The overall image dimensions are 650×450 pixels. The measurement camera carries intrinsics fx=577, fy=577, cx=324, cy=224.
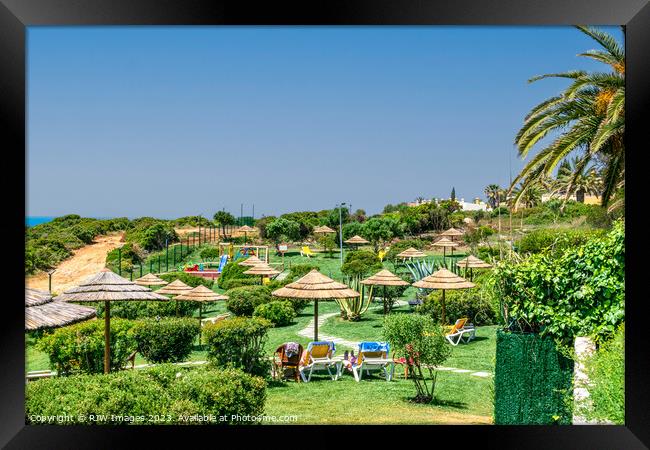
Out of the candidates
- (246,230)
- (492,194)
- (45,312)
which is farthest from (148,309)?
(492,194)

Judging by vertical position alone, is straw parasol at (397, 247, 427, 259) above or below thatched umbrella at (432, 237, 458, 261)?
below

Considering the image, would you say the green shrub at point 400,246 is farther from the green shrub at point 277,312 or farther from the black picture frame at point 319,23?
the black picture frame at point 319,23

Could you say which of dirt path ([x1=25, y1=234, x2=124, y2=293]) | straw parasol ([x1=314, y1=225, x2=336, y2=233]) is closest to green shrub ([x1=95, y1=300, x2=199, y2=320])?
dirt path ([x1=25, y1=234, x2=124, y2=293])

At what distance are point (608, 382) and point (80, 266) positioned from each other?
9540mm

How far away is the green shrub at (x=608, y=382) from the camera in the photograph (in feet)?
15.9

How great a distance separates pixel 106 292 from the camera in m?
7.36

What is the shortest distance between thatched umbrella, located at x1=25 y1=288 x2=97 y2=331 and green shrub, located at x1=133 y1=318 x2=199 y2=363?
2.16 metres

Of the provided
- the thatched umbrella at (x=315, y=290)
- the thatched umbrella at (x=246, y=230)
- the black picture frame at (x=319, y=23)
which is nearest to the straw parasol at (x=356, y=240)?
the thatched umbrella at (x=246, y=230)

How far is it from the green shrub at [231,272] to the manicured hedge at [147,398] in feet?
27.9

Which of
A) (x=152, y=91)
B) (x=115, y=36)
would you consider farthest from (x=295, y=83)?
(x=115, y=36)

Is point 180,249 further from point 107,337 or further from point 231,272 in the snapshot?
point 107,337

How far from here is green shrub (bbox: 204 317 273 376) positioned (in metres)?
7.86

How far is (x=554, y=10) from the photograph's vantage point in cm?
430

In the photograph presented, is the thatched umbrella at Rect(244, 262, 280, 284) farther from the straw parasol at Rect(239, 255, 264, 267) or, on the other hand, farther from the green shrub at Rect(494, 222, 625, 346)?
the green shrub at Rect(494, 222, 625, 346)
